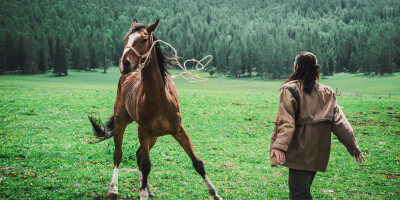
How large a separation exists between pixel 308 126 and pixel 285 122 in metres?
0.40

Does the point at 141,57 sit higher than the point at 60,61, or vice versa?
the point at 60,61

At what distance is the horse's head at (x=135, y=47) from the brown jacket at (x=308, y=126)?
261cm

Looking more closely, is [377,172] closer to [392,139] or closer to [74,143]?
[392,139]

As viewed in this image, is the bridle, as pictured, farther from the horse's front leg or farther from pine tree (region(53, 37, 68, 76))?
pine tree (region(53, 37, 68, 76))

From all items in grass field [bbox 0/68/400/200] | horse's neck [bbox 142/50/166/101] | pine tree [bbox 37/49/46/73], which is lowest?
grass field [bbox 0/68/400/200]

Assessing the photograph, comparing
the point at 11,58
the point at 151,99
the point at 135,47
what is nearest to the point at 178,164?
the point at 151,99

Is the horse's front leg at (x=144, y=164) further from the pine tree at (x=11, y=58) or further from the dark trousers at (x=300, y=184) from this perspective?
the pine tree at (x=11, y=58)

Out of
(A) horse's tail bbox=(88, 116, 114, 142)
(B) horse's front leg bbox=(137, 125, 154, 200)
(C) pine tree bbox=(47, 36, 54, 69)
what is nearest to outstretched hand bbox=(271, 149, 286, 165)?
(B) horse's front leg bbox=(137, 125, 154, 200)

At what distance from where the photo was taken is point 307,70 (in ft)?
14.8

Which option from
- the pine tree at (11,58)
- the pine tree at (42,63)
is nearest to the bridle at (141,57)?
the pine tree at (42,63)

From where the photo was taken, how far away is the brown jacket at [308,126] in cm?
422

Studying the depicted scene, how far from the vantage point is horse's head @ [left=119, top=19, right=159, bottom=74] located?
201 inches

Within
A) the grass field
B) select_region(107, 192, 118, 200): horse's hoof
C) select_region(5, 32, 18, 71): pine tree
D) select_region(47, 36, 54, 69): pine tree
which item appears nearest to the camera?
select_region(107, 192, 118, 200): horse's hoof

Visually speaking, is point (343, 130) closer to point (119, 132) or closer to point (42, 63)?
point (119, 132)
